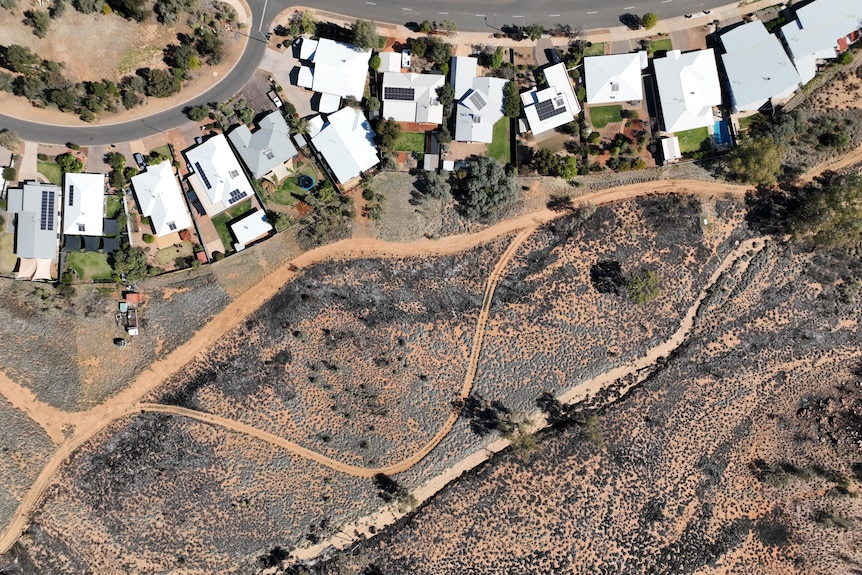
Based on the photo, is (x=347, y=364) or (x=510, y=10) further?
(x=510, y=10)

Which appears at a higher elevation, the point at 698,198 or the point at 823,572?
the point at 698,198

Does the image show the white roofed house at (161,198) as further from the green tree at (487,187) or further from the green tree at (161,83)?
the green tree at (487,187)

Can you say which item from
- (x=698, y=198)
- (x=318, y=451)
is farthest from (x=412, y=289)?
(x=698, y=198)

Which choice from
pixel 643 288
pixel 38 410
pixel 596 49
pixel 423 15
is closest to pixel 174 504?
pixel 38 410

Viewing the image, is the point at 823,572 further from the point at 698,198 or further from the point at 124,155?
the point at 124,155

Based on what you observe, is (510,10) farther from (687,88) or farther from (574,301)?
(574,301)

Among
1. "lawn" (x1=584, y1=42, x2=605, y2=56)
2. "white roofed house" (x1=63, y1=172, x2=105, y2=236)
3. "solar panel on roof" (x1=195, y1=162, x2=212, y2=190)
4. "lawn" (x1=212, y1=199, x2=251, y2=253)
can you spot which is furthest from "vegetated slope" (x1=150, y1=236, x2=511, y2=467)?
"lawn" (x1=584, y1=42, x2=605, y2=56)
